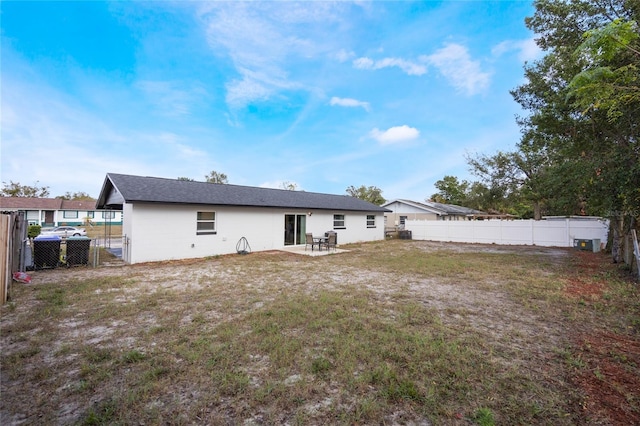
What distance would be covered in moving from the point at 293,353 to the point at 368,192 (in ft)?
148

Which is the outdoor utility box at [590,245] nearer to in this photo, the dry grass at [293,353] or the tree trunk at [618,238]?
the tree trunk at [618,238]

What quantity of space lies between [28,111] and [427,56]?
56.3ft

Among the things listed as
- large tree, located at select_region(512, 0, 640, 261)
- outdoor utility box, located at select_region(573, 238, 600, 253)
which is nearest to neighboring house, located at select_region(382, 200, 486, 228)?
outdoor utility box, located at select_region(573, 238, 600, 253)

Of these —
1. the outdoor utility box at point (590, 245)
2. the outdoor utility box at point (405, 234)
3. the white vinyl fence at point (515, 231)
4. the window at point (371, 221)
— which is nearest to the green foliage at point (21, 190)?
the window at point (371, 221)

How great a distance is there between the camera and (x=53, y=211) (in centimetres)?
3328

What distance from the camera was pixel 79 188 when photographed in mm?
49188

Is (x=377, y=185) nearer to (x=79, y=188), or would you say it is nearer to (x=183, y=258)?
(x=183, y=258)

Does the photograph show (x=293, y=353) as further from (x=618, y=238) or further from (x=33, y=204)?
(x=33, y=204)

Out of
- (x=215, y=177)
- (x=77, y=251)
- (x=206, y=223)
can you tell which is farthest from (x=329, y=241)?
(x=215, y=177)

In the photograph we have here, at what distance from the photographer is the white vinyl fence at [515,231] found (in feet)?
50.6

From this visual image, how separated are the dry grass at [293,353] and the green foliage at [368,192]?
39474mm

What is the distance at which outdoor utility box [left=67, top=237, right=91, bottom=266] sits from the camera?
931 centimetres

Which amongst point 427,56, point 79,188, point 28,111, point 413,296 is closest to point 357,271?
point 413,296

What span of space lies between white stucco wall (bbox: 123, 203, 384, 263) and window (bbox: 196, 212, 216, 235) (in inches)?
6.9
